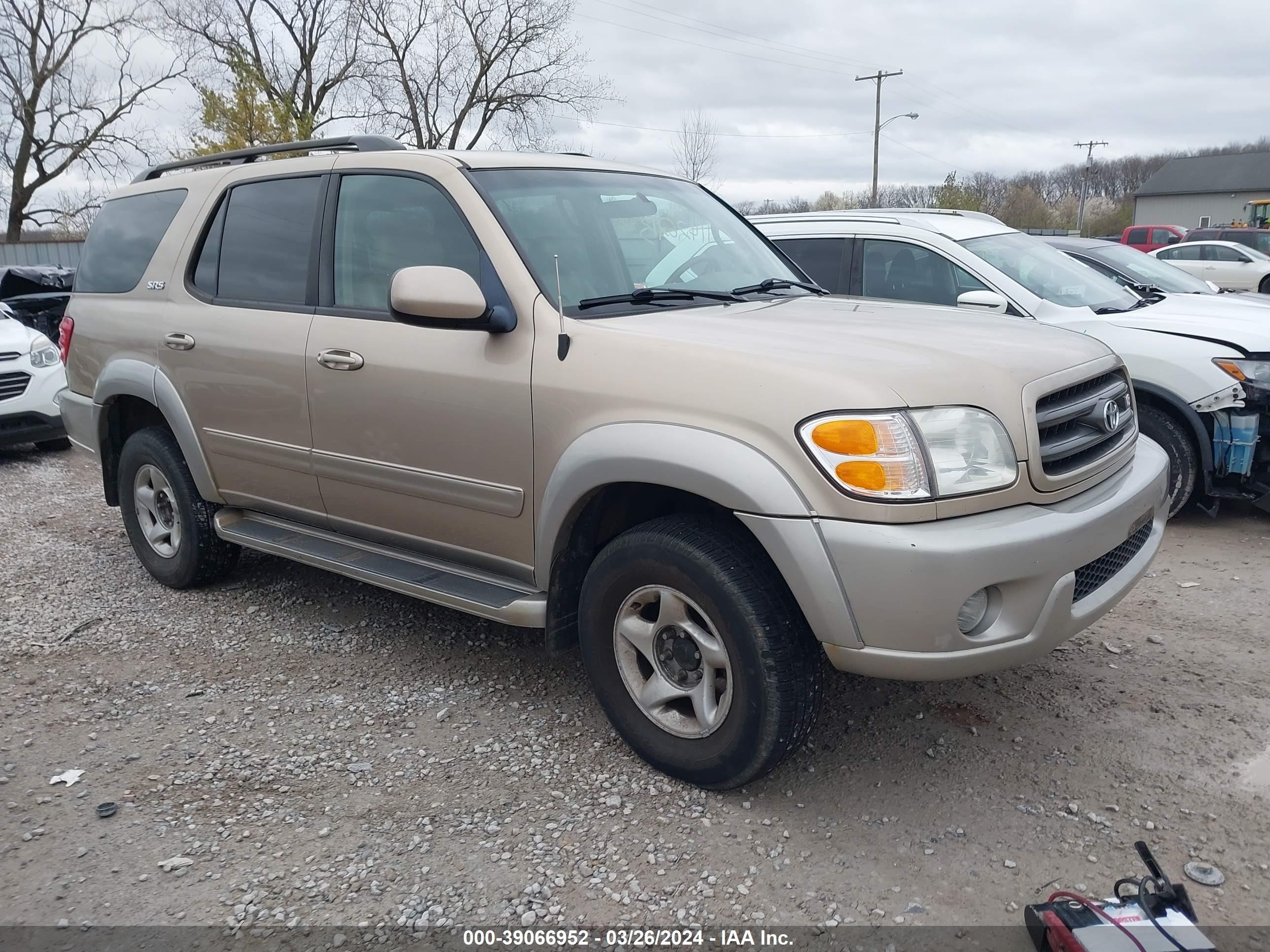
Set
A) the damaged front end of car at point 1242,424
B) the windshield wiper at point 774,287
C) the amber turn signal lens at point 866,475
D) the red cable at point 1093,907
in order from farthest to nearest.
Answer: the damaged front end of car at point 1242,424 < the windshield wiper at point 774,287 < the amber turn signal lens at point 866,475 < the red cable at point 1093,907

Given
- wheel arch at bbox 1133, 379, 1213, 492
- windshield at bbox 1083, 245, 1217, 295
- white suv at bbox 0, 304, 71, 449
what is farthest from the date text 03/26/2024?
white suv at bbox 0, 304, 71, 449

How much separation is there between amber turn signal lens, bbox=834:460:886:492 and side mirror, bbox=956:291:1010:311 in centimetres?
312

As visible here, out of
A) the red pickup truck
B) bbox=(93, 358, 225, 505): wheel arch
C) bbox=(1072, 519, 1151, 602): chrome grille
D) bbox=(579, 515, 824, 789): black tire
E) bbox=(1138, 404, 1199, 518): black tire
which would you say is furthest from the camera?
the red pickup truck

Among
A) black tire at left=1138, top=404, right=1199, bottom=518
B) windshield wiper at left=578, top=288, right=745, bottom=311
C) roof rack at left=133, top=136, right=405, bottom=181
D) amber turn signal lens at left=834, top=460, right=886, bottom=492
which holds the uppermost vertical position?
roof rack at left=133, top=136, right=405, bottom=181

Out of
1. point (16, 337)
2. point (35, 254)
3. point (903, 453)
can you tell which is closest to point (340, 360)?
point (903, 453)

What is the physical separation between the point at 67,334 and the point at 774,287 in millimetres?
3687

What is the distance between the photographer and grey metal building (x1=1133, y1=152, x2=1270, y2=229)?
2692 inches

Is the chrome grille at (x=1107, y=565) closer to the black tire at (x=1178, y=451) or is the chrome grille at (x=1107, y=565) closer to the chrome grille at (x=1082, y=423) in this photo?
the chrome grille at (x=1082, y=423)

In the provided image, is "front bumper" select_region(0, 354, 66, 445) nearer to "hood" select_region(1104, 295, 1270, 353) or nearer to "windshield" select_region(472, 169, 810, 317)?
"windshield" select_region(472, 169, 810, 317)

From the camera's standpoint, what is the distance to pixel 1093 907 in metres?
2.34

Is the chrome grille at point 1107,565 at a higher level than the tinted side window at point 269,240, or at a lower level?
lower

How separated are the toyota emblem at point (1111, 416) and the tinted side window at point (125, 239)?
3994 mm

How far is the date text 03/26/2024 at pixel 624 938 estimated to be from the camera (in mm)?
2385

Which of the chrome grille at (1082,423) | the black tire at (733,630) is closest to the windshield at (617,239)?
the black tire at (733,630)
